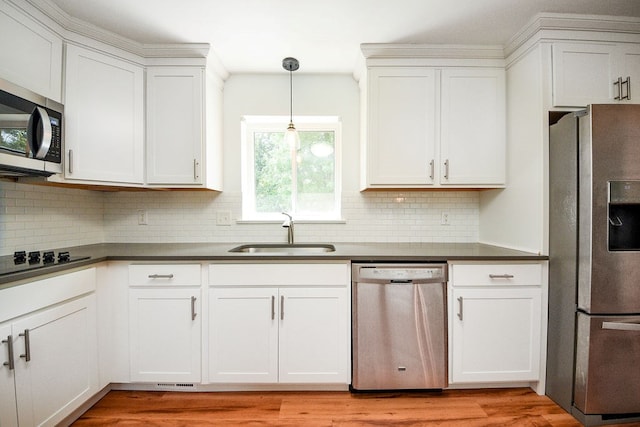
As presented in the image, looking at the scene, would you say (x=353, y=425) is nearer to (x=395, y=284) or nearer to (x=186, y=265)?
(x=395, y=284)

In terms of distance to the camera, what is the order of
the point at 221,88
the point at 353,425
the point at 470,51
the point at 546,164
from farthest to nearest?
the point at 221,88, the point at 470,51, the point at 546,164, the point at 353,425

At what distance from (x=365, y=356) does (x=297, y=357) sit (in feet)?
1.38

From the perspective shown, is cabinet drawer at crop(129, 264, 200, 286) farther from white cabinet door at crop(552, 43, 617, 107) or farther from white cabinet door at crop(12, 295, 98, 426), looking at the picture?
white cabinet door at crop(552, 43, 617, 107)

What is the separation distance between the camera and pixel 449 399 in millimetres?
1910

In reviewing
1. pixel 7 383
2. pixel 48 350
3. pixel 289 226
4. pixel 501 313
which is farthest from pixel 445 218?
pixel 7 383

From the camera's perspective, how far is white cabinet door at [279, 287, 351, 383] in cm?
190

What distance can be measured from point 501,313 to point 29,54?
10.0ft

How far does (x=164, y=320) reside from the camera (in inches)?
74.5

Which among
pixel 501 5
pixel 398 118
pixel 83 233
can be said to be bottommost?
pixel 83 233

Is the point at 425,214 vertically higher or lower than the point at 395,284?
higher

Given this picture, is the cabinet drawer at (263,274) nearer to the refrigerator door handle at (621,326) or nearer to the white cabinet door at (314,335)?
the white cabinet door at (314,335)

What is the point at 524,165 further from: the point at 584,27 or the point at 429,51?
the point at 429,51

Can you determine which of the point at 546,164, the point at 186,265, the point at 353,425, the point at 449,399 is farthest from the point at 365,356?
the point at 546,164

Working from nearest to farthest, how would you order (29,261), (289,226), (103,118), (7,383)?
(7,383) < (29,261) < (103,118) < (289,226)
